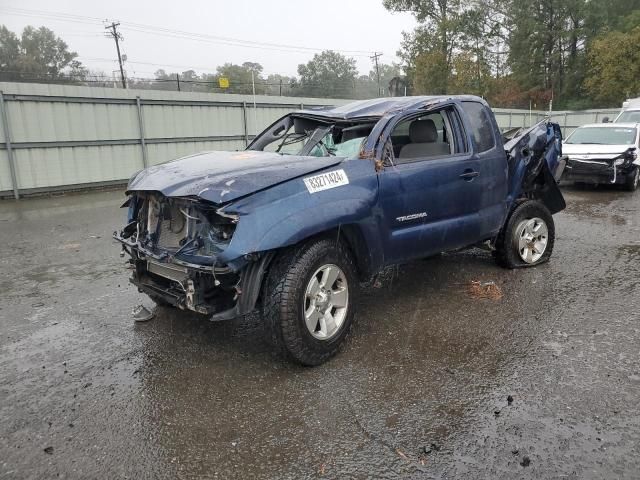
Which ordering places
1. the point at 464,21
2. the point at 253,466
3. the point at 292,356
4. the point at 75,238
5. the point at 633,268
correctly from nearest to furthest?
1. the point at 253,466
2. the point at 292,356
3. the point at 633,268
4. the point at 75,238
5. the point at 464,21

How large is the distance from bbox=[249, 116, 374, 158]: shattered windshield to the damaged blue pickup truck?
13 mm

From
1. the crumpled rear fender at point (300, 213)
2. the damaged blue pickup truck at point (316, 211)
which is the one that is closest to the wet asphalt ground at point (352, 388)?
the damaged blue pickup truck at point (316, 211)

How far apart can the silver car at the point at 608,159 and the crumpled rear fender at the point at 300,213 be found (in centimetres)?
957

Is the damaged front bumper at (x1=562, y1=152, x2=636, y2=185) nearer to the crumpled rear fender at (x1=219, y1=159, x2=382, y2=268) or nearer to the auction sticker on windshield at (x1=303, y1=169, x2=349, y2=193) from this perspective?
the crumpled rear fender at (x1=219, y1=159, x2=382, y2=268)

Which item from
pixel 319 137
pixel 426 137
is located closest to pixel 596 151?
pixel 426 137

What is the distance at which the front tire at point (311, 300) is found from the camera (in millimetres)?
3234

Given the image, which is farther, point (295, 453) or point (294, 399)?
point (294, 399)

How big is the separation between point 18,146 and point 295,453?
1170 centimetres

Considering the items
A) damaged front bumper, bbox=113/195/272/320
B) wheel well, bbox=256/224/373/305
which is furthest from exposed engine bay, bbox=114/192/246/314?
wheel well, bbox=256/224/373/305

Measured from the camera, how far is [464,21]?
130 ft

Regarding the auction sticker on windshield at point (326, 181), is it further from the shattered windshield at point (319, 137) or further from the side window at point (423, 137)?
the side window at point (423, 137)

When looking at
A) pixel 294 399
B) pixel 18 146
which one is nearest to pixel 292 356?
pixel 294 399

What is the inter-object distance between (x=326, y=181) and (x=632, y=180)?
35.9 feet

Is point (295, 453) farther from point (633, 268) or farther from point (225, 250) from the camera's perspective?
point (633, 268)
